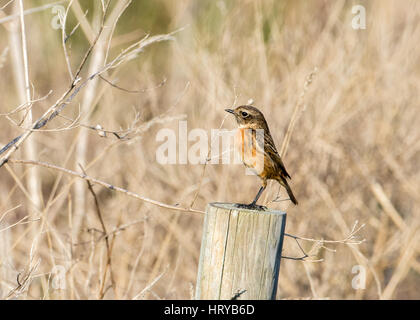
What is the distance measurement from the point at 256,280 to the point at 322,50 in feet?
14.8

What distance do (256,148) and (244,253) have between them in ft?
5.82

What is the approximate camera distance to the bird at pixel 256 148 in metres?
4.78

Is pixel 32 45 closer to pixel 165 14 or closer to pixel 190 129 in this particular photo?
pixel 165 14

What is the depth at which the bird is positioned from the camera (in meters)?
4.78

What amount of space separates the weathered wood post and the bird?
4.93ft

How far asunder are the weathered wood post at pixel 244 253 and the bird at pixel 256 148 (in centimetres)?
150

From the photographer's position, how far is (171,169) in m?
7.46

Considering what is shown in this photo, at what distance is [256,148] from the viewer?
4820 millimetres
